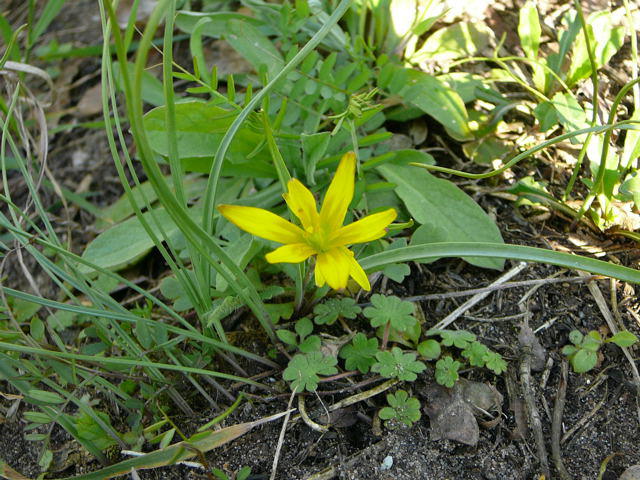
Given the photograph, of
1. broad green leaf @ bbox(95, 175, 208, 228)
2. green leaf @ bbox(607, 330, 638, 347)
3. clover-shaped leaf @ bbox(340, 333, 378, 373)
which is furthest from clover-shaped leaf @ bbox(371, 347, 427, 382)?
broad green leaf @ bbox(95, 175, 208, 228)

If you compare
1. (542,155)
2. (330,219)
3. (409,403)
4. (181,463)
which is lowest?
(181,463)

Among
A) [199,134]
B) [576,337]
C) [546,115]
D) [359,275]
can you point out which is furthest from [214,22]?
[576,337]

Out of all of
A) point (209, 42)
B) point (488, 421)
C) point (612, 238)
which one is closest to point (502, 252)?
point (488, 421)

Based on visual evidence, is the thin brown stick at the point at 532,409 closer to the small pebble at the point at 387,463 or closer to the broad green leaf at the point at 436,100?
the small pebble at the point at 387,463

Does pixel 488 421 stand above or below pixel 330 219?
below

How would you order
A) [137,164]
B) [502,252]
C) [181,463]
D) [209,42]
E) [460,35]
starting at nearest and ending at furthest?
[502,252], [181,463], [460,35], [137,164], [209,42]

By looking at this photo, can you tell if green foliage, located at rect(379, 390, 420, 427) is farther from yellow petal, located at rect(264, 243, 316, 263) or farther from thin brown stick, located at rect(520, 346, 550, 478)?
yellow petal, located at rect(264, 243, 316, 263)

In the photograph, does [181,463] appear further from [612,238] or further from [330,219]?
[612,238]
